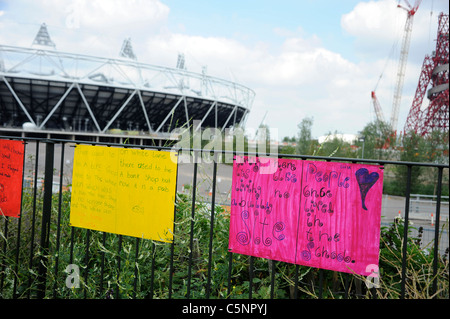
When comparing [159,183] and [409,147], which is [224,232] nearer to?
[159,183]

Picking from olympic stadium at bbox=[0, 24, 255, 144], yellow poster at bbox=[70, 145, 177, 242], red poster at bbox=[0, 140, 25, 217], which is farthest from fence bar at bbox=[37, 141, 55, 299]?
olympic stadium at bbox=[0, 24, 255, 144]

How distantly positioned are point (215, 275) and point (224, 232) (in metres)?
0.39

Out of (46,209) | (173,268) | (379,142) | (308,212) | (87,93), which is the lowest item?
(173,268)

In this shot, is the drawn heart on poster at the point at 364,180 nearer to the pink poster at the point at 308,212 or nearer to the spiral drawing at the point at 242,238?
the pink poster at the point at 308,212

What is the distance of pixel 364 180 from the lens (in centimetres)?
236

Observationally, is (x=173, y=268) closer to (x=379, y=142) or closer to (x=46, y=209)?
(x=46, y=209)

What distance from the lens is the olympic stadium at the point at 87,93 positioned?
42.4 metres

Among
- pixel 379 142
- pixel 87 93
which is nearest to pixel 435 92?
pixel 379 142

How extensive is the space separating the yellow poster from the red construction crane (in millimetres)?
42411

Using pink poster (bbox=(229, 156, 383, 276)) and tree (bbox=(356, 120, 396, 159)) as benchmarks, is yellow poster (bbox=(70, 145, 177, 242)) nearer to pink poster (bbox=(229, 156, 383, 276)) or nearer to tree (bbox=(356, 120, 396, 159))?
pink poster (bbox=(229, 156, 383, 276))

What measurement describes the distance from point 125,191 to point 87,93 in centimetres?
4465

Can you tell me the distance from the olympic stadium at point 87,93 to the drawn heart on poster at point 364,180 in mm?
38068
